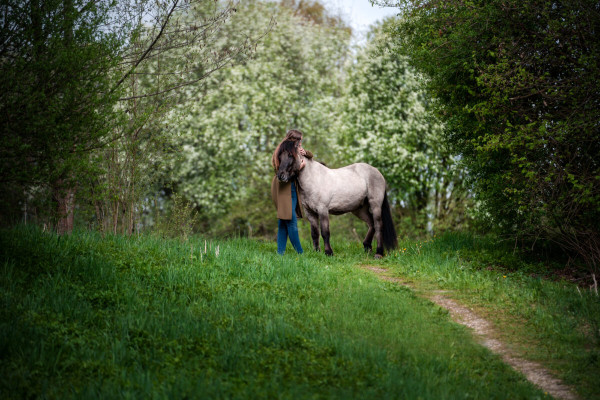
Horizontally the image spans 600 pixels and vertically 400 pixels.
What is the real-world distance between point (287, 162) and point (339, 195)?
1.55m

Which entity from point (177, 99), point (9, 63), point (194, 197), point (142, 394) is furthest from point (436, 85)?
point (194, 197)

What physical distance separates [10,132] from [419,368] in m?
5.43

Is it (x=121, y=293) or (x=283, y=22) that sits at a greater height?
(x=283, y=22)

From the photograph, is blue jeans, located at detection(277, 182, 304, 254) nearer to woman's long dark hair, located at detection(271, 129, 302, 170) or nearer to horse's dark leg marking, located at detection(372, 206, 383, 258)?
woman's long dark hair, located at detection(271, 129, 302, 170)

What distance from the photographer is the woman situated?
9773 millimetres

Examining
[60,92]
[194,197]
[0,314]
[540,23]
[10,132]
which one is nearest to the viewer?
[0,314]

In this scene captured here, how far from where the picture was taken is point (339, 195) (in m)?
10.7

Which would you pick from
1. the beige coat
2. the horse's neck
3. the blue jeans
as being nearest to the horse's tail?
the horse's neck

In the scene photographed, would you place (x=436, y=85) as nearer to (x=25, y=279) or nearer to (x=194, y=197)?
(x=25, y=279)

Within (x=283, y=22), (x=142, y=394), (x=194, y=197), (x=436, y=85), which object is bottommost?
(x=142, y=394)

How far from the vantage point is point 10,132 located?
21.1 ft

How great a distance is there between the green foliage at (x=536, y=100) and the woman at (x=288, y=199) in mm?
2945

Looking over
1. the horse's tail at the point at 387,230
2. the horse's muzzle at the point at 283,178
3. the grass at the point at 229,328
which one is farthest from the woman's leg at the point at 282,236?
the horse's tail at the point at 387,230

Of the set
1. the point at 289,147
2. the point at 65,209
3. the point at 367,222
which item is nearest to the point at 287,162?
the point at 289,147
